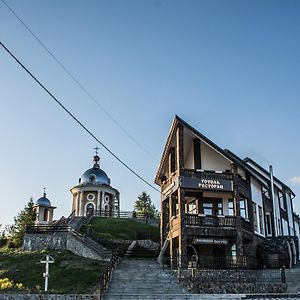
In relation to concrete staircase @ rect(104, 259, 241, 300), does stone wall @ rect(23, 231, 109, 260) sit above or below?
above

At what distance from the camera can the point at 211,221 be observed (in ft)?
93.5

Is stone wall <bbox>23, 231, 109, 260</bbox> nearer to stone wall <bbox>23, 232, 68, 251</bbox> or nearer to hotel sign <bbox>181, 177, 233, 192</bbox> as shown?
stone wall <bbox>23, 232, 68, 251</bbox>

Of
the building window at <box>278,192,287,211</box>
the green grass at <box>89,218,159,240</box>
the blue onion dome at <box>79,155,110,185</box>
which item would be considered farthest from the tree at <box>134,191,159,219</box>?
the building window at <box>278,192,287,211</box>

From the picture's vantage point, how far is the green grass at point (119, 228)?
3900 cm

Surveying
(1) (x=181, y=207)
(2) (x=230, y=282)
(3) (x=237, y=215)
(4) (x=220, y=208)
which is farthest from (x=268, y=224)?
(2) (x=230, y=282)

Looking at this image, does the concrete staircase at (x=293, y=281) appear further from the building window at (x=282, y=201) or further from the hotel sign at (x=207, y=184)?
the building window at (x=282, y=201)

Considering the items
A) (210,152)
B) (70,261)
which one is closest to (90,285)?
(70,261)

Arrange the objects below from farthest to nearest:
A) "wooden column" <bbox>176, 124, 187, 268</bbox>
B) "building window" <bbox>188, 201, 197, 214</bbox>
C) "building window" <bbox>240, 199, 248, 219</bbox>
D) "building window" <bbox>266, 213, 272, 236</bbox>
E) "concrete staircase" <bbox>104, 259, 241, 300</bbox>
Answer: "building window" <bbox>266, 213, 272, 236</bbox> → "building window" <bbox>188, 201, 197, 214</bbox> → "building window" <bbox>240, 199, 248, 219</bbox> → "wooden column" <bbox>176, 124, 187, 268</bbox> → "concrete staircase" <bbox>104, 259, 241, 300</bbox>

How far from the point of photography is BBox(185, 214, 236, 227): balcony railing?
2814 centimetres

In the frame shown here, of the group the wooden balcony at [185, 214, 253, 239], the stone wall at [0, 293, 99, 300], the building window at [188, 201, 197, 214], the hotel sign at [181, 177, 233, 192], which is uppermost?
the hotel sign at [181, 177, 233, 192]

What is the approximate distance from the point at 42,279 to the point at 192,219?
10406mm

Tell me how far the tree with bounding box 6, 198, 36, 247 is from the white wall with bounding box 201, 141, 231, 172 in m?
18.7

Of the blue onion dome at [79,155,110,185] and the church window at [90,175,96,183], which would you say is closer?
the church window at [90,175,96,183]

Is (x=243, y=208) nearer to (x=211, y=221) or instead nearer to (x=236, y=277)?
(x=211, y=221)
